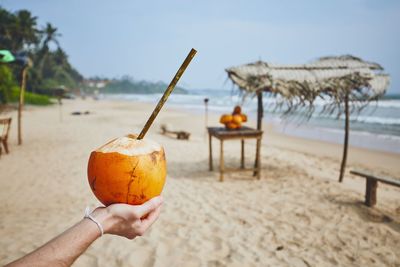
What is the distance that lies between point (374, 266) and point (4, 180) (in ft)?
20.8

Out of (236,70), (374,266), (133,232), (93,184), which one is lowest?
(374,266)

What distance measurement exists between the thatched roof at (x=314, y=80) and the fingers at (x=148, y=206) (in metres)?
4.78

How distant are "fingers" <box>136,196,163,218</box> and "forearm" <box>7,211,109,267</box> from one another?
0.15 m

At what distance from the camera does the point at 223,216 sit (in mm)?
4078

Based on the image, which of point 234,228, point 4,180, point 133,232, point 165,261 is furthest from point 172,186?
point 133,232

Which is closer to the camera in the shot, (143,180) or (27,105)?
(143,180)

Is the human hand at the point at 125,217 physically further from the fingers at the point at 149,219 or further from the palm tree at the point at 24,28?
the palm tree at the point at 24,28

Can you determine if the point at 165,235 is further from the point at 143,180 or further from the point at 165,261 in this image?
the point at 143,180

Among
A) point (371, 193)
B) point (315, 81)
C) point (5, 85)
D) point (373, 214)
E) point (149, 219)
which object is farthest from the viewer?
point (5, 85)

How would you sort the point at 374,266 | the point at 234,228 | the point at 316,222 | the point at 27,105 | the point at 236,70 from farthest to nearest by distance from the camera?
the point at 27,105
the point at 236,70
the point at 316,222
the point at 234,228
the point at 374,266

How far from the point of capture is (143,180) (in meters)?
1.11

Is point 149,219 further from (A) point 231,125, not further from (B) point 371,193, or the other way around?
(A) point 231,125

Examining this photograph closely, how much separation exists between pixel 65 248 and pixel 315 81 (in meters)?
5.87

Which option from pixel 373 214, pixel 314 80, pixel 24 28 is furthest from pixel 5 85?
pixel 373 214
